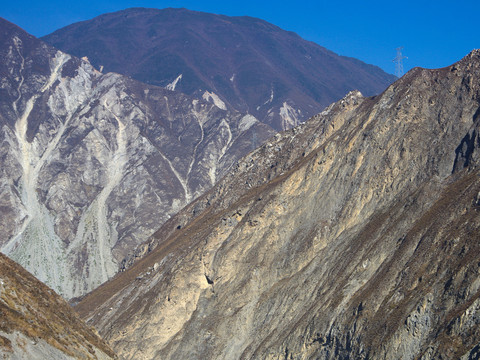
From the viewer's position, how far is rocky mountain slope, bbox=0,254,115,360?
4100cm

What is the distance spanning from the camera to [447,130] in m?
85.9

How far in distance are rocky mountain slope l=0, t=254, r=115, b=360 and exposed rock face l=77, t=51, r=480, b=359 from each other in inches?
926

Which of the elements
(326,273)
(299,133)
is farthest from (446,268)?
(299,133)

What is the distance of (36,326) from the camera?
44.6m

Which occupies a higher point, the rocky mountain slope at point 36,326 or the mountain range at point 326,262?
the mountain range at point 326,262

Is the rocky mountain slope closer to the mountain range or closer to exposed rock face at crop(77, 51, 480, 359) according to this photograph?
the mountain range

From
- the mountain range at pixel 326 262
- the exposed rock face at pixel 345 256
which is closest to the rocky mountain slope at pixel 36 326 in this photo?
the mountain range at pixel 326 262

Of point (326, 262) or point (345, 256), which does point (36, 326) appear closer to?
point (345, 256)

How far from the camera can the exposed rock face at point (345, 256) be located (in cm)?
6359

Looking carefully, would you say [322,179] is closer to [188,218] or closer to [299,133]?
[299,133]

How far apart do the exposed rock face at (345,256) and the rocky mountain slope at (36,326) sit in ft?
77.2

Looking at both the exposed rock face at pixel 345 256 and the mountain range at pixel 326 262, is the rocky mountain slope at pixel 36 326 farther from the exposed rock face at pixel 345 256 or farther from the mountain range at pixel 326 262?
the exposed rock face at pixel 345 256

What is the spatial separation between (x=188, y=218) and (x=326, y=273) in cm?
5198

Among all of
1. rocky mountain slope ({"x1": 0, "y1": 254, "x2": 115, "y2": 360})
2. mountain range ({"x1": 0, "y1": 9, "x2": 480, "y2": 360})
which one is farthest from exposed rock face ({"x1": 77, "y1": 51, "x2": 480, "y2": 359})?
rocky mountain slope ({"x1": 0, "y1": 254, "x2": 115, "y2": 360})
